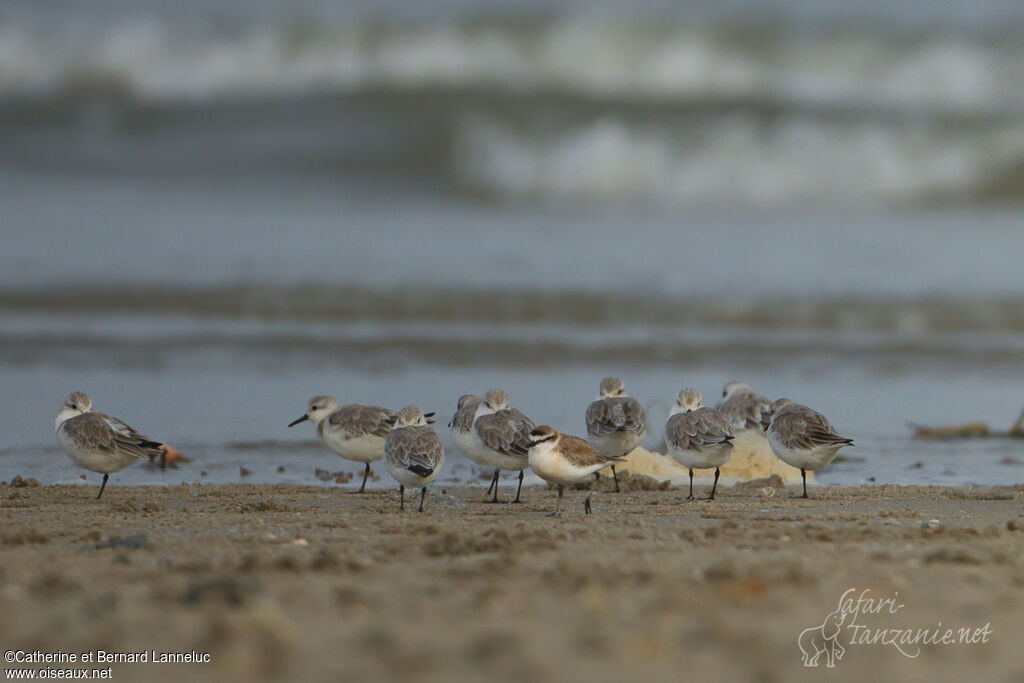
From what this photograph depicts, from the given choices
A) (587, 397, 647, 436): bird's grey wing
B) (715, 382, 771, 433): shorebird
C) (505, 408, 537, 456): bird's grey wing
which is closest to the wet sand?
(505, 408, 537, 456): bird's grey wing

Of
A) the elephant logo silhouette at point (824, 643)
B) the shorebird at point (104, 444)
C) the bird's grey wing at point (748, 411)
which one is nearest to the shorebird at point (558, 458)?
the shorebird at point (104, 444)

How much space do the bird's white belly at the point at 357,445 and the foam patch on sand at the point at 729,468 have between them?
5.90ft

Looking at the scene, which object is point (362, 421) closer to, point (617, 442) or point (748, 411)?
point (617, 442)

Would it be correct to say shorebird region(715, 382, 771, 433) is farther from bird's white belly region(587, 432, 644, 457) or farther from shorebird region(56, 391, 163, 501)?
shorebird region(56, 391, 163, 501)

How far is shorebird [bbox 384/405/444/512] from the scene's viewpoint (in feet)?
26.0

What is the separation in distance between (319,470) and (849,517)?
446 cm

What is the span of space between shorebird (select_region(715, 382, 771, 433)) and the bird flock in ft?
1.62

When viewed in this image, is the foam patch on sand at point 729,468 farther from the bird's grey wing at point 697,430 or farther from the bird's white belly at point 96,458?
the bird's white belly at point 96,458

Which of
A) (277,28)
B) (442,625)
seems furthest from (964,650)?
(277,28)

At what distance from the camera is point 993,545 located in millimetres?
6156

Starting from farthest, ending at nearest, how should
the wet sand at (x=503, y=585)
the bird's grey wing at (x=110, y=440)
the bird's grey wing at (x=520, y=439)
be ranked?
the bird's grey wing at (x=110, y=440) < the bird's grey wing at (x=520, y=439) < the wet sand at (x=503, y=585)

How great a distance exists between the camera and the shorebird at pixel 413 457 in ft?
26.0

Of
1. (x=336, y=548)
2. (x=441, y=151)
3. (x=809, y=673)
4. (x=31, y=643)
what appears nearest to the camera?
(x=809, y=673)

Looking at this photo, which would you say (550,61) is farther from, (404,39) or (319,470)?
(319,470)
